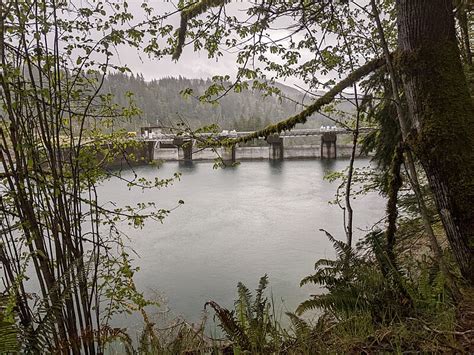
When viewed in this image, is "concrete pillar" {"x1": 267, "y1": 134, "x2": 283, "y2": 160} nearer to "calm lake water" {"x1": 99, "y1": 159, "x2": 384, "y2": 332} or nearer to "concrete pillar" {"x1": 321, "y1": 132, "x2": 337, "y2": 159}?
"concrete pillar" {"x1": 321, "y1": 132, "x2": 337, "y2": 159}

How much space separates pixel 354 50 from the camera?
3.39m

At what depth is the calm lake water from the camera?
6.32 meters

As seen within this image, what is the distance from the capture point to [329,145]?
25.1 meters

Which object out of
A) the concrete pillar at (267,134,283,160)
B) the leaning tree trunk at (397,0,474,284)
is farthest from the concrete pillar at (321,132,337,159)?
the leaning tree trunk at (397,0,474,284)

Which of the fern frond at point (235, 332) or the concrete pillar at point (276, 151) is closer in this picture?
the fern frond at point (235, 332)

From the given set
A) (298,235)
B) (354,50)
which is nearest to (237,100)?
(298,235)

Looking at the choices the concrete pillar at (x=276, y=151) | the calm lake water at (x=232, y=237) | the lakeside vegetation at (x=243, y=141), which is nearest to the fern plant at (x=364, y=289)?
the lakeside vegetation at (x=243, y=141)

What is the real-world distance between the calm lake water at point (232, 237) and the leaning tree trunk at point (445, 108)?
2.11 metres

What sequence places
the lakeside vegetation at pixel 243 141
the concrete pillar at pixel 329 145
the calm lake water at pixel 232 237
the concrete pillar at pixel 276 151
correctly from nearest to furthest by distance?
the lakeside vegetation at pixel 243 141 → the calm lake water at pixel 232 237 → the concrete pillar at pixel 329 145 → the concrete pillar at pixel 276 151

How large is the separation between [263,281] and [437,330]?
1085mm

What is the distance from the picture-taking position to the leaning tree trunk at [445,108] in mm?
1662

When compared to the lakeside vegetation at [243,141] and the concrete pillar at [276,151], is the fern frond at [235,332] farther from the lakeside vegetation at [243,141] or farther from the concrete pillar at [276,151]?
the concrete pillar at [276,151]

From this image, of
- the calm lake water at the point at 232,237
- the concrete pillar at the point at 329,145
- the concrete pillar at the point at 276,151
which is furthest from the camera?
the concrete pillar at the point at 276,151

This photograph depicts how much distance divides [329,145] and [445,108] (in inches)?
955
